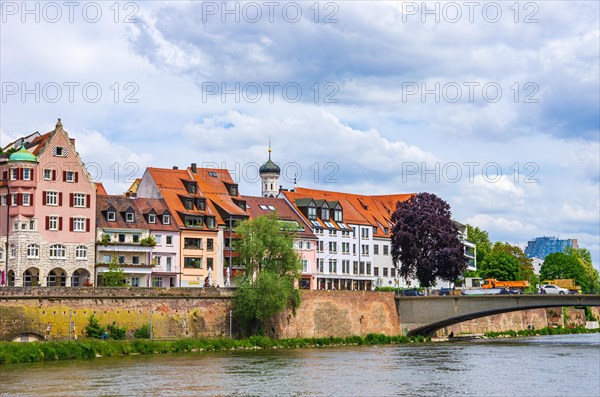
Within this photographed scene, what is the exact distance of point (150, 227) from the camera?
327ft

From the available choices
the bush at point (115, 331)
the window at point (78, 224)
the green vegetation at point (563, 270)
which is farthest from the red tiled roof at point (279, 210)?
the green vegetation at point (563, 270)

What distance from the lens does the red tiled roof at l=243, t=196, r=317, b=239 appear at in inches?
4547

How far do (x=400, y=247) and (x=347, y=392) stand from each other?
199 ft

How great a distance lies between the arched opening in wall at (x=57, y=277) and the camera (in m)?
92.0

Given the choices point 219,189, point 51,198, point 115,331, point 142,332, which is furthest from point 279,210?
Result: point 115,331

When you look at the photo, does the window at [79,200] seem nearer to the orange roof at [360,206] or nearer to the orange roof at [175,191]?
the orange roof at [175,191]

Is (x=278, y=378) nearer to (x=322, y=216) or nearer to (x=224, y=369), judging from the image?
(x=224, y=369)

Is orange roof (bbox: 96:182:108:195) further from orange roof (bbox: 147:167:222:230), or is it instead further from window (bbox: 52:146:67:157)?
window (bbox: 52:146:67:157)

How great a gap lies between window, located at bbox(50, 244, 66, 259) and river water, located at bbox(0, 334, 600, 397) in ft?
57.4

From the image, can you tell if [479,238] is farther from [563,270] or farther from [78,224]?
[78,224]

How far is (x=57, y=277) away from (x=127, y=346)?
1507cm

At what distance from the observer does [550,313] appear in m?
140

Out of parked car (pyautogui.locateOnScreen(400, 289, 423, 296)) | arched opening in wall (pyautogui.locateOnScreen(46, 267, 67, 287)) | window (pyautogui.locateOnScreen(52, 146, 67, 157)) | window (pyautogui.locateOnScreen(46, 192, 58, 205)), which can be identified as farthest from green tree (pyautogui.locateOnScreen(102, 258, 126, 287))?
parked car (pyautogui.locateOnScreen(400, 289, 423, 296))

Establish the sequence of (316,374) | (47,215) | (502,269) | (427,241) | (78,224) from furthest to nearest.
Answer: (502,269), (427,241), (78,224), (47,215), (316,374)
